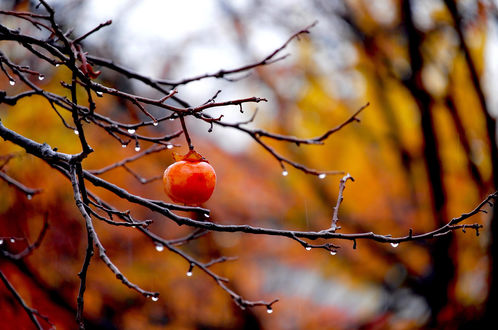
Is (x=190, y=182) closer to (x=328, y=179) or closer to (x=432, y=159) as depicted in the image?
(x=432, y=159)

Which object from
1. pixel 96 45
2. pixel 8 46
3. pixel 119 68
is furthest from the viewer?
pixel 96 45

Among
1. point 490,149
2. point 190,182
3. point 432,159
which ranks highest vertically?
point 432,159

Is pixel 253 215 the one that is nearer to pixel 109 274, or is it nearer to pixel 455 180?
pixel 109 274

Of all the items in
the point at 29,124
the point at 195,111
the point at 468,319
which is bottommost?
the point at 195,111

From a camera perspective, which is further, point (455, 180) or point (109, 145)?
point (455, 180)

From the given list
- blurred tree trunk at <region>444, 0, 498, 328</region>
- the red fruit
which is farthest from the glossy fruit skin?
blurred tree trunk at <region>444, 0, 498, 328</region>

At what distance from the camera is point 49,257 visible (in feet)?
13.4

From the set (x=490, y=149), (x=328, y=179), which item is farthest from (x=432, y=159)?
(x=328, y=179)

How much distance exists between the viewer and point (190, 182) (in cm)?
148

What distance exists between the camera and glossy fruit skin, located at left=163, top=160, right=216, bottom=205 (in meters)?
1.49

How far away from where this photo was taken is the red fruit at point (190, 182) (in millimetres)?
1486

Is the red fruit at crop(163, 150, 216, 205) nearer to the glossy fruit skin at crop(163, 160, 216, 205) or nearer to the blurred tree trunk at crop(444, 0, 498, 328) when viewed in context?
the glossy fruit skin at crop(163, 160, 216, 205)

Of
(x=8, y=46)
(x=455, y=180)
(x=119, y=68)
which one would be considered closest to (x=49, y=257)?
(x=8, y=46)

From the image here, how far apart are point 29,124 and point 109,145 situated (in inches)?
45.5
